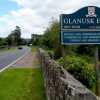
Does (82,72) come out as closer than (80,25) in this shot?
No

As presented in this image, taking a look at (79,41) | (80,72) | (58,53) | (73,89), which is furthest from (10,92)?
(58,53)

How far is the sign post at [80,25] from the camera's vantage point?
12859 millimetres

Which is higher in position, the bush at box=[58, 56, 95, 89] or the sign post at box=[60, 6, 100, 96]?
the sign post at box=[60, 6, 100, 96]

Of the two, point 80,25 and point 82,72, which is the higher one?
point 80,25

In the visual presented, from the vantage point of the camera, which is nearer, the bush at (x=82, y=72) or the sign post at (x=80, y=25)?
the sign post at (x=80, y=25)

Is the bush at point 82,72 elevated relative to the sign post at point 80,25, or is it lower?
lower

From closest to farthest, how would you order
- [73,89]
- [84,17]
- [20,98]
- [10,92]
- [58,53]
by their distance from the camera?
[73,89] → [84,17] → [20,98] → [10,92] → [58,53]

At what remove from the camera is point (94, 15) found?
1288 cm

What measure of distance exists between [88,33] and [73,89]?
8.32 metres

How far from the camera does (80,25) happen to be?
1291 centimetres

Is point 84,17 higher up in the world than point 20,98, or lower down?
higher up

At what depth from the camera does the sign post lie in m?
12.9

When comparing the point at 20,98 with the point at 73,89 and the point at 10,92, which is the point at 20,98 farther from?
the point at 73,89

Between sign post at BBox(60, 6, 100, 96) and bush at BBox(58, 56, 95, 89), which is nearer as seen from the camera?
sign post at BBox(60, 6, 100, 96)
